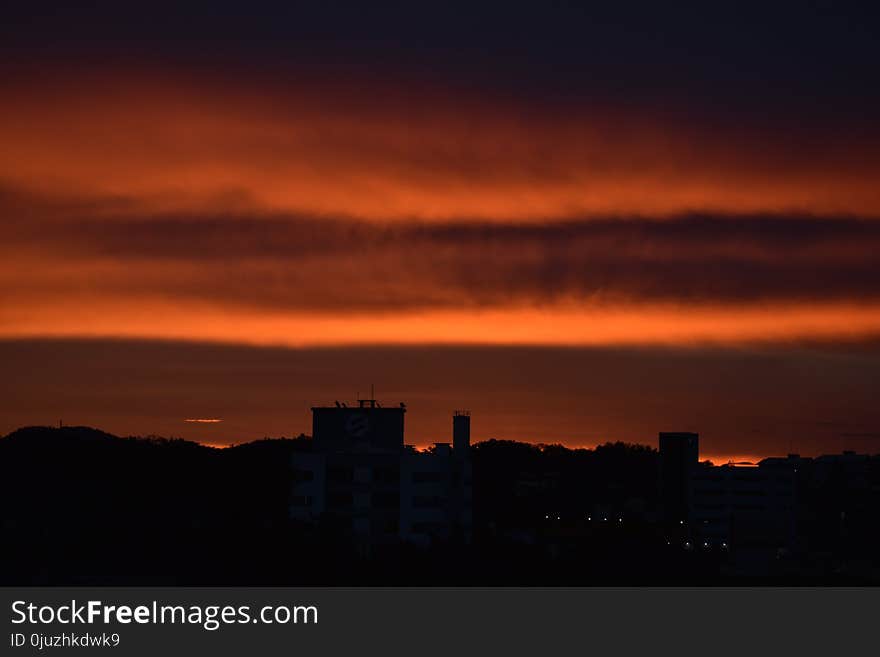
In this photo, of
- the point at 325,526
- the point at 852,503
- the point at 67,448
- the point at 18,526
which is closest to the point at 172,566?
the point at 325,526

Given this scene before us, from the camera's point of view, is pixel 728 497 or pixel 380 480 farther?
pixel 728 497

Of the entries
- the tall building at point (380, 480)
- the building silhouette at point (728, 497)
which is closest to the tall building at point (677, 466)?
the building silhouette at point (728, 497)

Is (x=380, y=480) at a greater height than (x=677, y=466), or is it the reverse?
(x=677, y=466)

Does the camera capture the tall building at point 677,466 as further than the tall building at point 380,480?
Yes

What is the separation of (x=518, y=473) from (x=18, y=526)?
89050 millimetres

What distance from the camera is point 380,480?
108625mm

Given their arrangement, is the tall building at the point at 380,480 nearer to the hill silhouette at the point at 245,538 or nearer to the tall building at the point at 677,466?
the hill silhouette at the point at 245,538

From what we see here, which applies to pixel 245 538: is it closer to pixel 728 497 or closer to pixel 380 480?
pixel 380 480

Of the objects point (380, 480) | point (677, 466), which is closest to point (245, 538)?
point (380, 480)

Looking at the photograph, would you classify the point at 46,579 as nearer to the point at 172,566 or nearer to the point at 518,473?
the point at 172,566

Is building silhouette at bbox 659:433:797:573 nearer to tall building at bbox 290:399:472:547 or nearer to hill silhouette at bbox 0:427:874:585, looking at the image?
hill silhouette at bbox 0:427:874:585

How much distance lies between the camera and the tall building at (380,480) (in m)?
108

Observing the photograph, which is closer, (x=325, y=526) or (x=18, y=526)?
(x=325, y=526)

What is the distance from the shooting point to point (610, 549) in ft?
366
